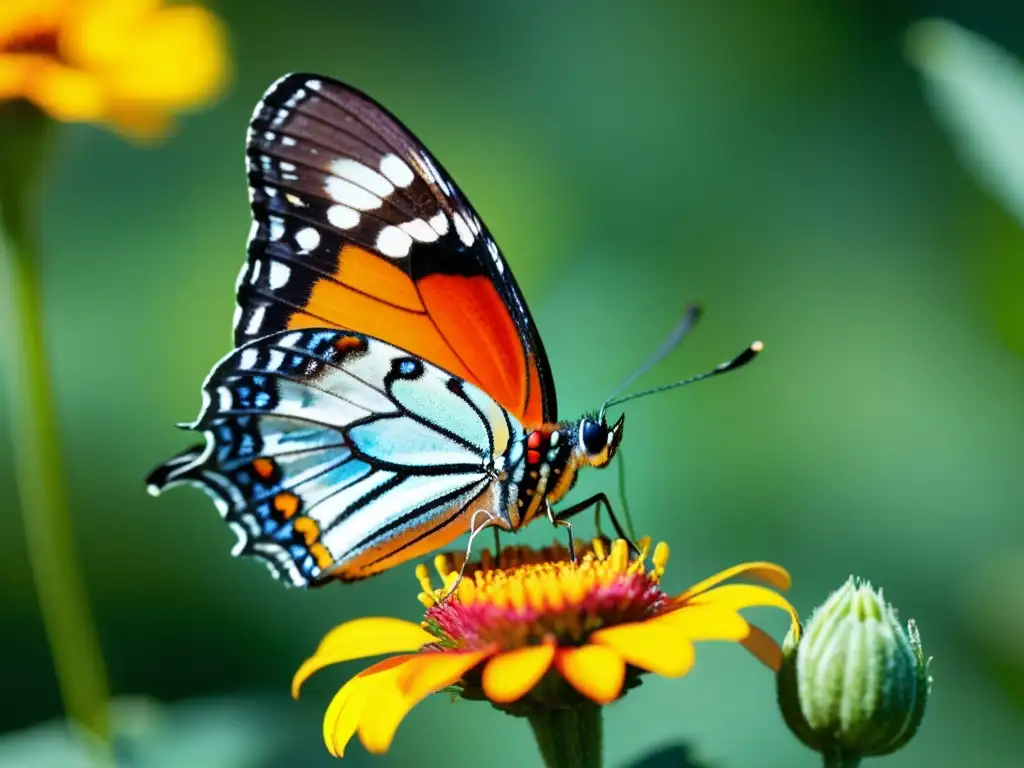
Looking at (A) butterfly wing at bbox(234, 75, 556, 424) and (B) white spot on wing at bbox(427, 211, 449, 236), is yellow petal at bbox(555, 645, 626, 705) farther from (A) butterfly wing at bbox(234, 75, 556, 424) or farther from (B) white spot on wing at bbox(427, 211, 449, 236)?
(B) white spot on wing at bbox(427, 211, 449, 236)

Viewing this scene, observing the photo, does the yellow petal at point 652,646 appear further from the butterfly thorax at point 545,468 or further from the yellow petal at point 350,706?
the butterfly thorax at point 545,468

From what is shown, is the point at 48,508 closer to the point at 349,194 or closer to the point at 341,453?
the point at 341,453

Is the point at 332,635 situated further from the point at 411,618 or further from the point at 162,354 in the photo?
the point at 162,354

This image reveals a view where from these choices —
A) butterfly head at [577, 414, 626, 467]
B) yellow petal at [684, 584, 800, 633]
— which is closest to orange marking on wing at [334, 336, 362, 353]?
butterfly head at [577, 414, 626, 467]

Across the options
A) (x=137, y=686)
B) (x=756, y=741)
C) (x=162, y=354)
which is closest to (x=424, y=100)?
(x=162, y=354)

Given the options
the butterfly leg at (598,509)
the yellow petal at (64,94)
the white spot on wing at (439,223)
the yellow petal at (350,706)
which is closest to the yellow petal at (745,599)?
the butterfly leg at (598,509)

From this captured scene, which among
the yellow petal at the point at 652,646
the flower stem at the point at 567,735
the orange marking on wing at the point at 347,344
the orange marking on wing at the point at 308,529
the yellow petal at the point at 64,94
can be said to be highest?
the yellow petal at the point at 64,94

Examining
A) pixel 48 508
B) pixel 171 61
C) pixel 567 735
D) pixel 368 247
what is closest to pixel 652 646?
pixel 567 735
